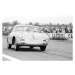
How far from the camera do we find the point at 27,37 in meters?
17.1

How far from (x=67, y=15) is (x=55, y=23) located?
0.75m

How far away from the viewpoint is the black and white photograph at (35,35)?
16844 mm

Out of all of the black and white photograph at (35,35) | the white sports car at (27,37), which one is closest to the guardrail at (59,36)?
the black and white photograph at (35,35)

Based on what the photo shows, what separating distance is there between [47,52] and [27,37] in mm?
1102

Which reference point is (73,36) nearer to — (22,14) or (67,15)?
(67,15)

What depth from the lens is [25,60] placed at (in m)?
15.6

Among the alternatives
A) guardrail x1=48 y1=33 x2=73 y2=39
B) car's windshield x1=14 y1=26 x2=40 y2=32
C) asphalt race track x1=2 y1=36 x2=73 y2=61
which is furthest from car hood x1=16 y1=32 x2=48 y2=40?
asphalt race track x1=2 y1=36 x2=73 y2=61

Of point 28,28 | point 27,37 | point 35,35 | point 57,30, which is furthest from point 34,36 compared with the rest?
point 57,30

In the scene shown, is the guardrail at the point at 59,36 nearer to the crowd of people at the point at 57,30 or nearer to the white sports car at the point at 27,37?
the crowd of people at the point at 57,30

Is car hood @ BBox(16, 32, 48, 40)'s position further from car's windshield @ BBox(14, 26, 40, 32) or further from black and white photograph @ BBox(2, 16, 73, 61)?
car's windshield @ BBox(14, 26, 40, 32)

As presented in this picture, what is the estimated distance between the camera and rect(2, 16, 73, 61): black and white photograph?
55.3ft

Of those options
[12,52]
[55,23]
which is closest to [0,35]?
[12,52]

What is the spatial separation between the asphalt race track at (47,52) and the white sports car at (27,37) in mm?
272

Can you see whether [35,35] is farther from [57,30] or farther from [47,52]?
[57,30]
